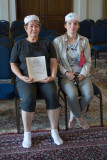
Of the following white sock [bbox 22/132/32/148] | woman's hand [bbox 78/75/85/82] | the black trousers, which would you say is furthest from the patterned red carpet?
woman's hand [bbox 78/75/85/82]

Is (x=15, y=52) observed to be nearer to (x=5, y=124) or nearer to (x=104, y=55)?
(x=5, y=124)

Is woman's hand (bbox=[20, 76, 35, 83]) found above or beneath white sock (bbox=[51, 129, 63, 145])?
above

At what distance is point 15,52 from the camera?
7.86 ft

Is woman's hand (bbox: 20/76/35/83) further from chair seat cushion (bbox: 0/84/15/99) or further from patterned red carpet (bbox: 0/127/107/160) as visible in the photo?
patterned red carpet (bbox: 0/127/107/160)

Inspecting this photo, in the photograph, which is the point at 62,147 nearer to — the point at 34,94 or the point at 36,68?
the point at 34,94

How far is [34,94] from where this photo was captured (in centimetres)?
228

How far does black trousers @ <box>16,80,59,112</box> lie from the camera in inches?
86.8

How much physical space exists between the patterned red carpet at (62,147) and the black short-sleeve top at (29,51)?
0.70 metres

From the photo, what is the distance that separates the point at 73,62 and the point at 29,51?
0.54m

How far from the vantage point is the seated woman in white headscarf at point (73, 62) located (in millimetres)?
2502

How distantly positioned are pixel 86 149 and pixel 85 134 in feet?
0.96

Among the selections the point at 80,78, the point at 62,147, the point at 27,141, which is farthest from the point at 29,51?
the point at 62,147

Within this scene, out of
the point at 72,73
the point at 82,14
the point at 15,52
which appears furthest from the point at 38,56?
the point at 82,14

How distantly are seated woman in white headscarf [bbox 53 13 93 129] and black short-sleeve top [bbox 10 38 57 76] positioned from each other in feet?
0.52
